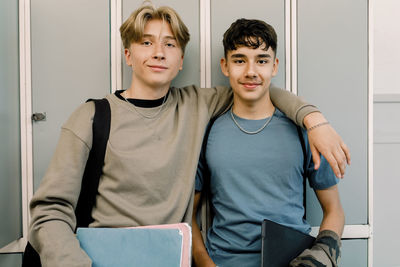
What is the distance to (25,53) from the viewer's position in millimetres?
1218

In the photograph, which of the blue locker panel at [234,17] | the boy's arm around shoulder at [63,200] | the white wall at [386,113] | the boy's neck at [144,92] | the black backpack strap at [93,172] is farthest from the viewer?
the white wall at [386,113]

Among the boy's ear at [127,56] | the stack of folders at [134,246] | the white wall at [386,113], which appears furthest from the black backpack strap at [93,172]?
the white wall at [386,113]

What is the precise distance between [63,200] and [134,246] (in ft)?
0.80

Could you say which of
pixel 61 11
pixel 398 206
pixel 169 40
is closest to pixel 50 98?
pixel 61 11

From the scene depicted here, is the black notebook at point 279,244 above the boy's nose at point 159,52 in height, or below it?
below

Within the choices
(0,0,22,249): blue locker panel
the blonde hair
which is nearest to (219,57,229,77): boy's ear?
the blonde hair

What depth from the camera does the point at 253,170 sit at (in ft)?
3.59

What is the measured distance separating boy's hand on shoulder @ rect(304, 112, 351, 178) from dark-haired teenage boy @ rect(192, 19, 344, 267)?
111 millimetres

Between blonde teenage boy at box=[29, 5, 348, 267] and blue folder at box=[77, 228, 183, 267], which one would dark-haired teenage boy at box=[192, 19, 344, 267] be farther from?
blue folder at box=[77, 228, 183, 267]

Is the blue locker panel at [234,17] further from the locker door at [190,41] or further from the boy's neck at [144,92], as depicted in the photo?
the boy's neck at [144,92]

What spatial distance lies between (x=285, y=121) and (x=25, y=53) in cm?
96

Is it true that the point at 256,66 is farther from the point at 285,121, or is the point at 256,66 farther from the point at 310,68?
the point at 310,68

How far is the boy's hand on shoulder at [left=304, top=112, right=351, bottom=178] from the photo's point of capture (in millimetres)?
973

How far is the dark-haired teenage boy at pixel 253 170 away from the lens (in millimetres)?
1072
